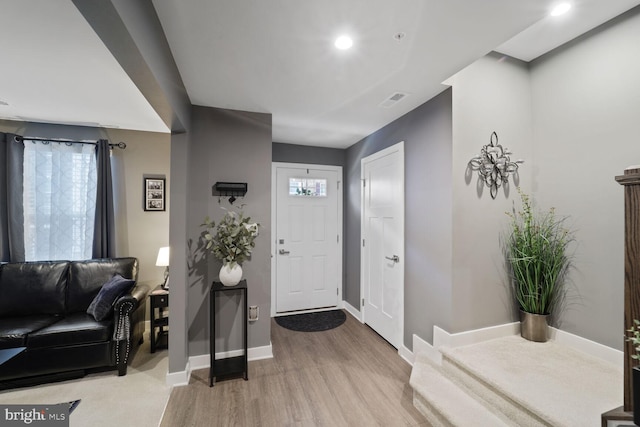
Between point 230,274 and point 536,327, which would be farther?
point 230,274

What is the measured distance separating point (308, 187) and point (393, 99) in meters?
1.93

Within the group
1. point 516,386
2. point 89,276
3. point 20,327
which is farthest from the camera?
point 89,276

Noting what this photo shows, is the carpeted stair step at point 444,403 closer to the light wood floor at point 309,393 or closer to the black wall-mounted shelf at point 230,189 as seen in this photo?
the light wood floor at point 309,393

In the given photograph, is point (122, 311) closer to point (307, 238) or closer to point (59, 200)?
point (59, 200)

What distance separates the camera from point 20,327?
2287mm

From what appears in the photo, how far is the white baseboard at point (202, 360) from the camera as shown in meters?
2.25

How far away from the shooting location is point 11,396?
210 cm

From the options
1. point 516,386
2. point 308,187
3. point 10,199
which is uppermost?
point 308,187

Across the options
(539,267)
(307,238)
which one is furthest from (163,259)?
(539,267)

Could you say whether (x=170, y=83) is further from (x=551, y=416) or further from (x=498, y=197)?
(x=551, y=416)

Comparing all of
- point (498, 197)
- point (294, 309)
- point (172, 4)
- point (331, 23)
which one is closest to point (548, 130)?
point (498, 197)

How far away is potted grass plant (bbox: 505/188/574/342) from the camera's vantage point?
2189 millimetres

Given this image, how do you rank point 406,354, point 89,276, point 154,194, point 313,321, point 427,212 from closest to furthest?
1. point 427,212
2. point 406,354
3. point 89,276
4. point 154,194
5. point 313,321

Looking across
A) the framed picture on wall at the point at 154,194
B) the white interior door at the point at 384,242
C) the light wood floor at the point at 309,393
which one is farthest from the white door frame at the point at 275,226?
the framed picture on wall at the point at 154,194
